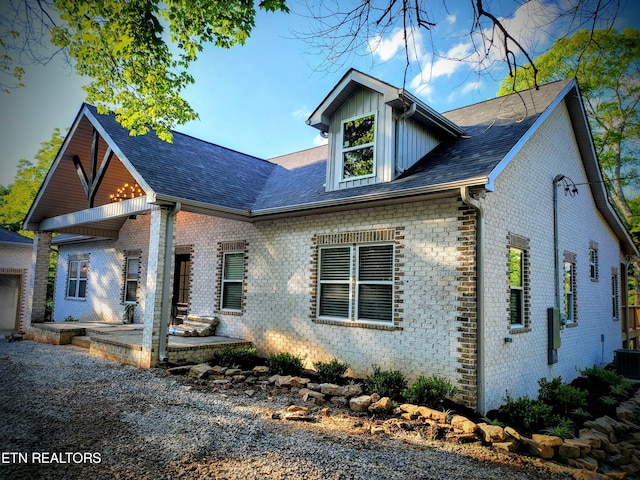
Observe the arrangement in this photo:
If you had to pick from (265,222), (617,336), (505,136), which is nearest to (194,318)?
(265,222)

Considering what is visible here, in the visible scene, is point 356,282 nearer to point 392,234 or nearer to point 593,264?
point 392,234

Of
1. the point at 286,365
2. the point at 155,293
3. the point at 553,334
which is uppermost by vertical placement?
the point at 155,293

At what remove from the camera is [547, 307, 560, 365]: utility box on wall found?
884 cm

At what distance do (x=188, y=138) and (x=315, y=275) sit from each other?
7.16 meters

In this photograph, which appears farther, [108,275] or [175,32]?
[108,275]

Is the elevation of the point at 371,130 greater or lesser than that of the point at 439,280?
greater

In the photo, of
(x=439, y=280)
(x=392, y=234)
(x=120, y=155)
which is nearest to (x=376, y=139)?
(x=392, y=234)

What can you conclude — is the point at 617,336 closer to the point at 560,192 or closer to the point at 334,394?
the point at 560,192

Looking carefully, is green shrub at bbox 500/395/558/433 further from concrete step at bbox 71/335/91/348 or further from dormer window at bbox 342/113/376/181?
concrete step at bbox 71/335/91/348

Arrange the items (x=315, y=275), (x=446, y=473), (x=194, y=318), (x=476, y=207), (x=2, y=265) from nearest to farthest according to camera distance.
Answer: (x=446, y=473), (x=476, y=207), (x=315, y=275), (x=194, y=318), (x=2, y=265)

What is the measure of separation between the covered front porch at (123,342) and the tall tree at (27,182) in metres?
16.2

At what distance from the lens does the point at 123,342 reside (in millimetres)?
9305

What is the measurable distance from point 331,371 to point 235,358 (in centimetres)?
262

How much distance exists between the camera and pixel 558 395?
783 cm
